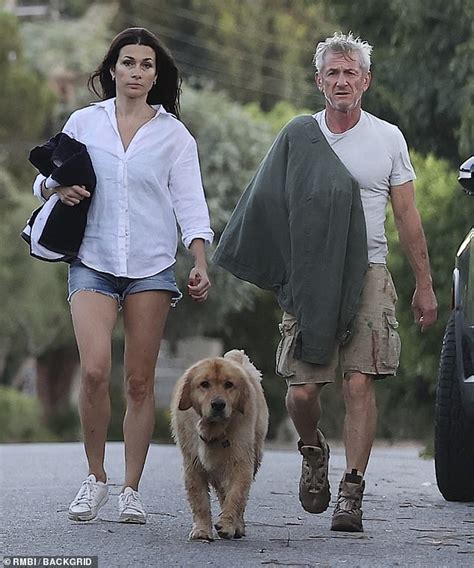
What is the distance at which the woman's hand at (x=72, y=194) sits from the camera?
7.59 meters

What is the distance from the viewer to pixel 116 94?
315 inches

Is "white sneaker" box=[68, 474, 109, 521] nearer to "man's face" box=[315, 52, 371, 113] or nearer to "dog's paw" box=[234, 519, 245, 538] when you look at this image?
"dog's paw" box=[234, 519, 245, 538]

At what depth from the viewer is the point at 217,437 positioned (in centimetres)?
721

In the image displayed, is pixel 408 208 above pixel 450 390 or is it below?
above

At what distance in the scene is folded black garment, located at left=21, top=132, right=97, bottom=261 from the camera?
7.59m

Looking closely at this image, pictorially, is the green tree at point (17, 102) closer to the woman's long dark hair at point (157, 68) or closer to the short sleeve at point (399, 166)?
the woman's long dark hair at point (157, 68)

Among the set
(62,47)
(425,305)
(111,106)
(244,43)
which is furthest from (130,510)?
(244,43)

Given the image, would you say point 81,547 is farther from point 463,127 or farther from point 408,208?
point 463,127

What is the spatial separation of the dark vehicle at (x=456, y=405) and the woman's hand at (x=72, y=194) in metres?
1.82

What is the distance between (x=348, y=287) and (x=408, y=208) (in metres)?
0.46

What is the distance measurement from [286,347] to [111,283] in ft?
2.66

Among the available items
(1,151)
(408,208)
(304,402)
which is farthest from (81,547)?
(1,151)

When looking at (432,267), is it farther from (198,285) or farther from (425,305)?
(198,285)

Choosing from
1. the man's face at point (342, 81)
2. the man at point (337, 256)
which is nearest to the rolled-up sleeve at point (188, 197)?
the man at point (337, 256)
